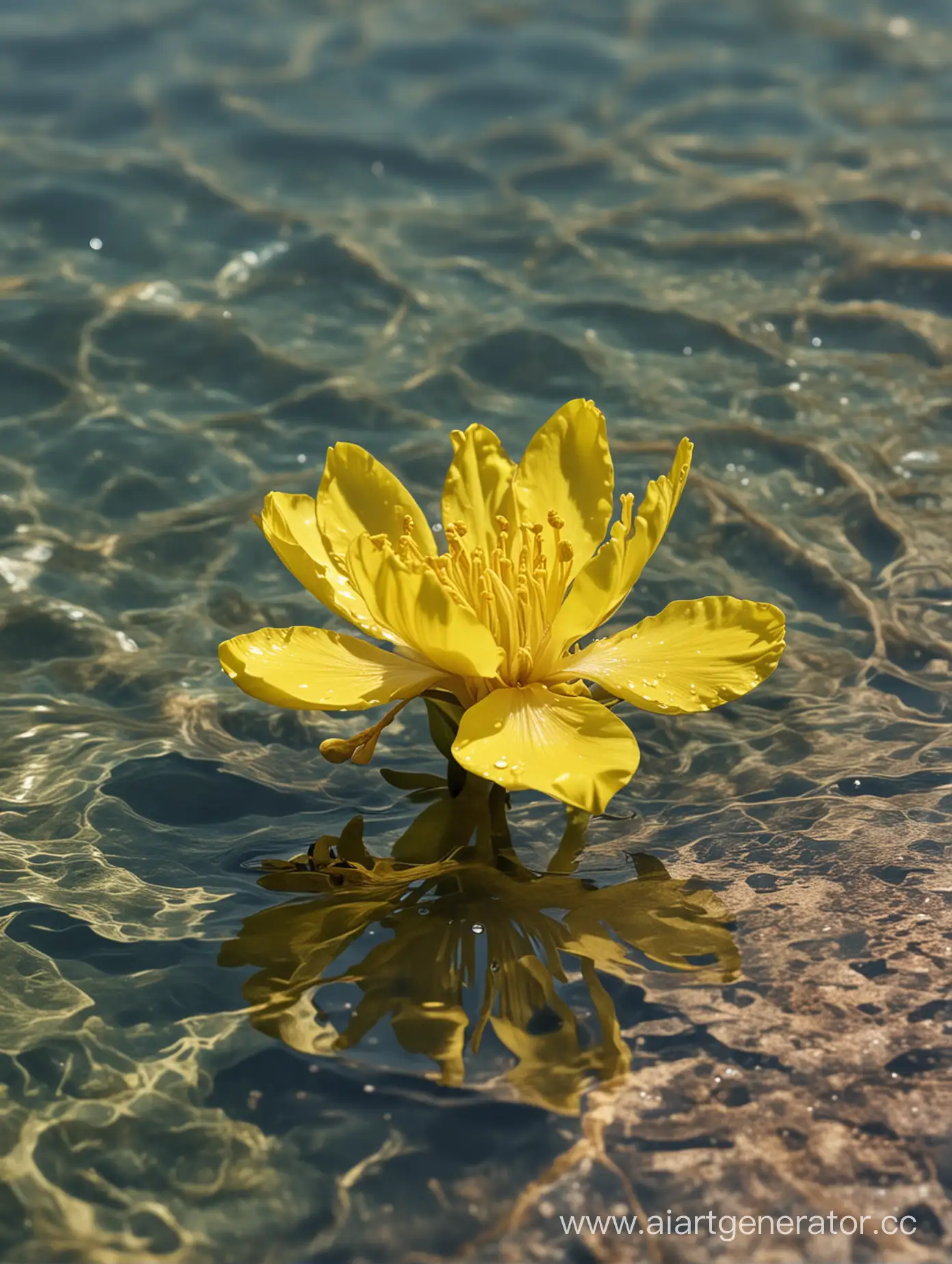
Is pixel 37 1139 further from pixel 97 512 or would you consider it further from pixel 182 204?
pixel 182 204

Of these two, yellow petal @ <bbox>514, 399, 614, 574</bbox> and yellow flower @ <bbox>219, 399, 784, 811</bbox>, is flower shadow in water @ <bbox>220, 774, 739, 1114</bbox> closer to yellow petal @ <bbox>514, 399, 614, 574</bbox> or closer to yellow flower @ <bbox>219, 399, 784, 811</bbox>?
yellow flower @ <bbox>219, 399, 784, 811</bbox>

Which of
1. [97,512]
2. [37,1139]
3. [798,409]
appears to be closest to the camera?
[37,1139]

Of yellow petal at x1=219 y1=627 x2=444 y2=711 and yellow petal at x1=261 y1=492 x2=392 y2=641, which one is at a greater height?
yellow petal at x1=261 y1=492 x2=392 y2=641

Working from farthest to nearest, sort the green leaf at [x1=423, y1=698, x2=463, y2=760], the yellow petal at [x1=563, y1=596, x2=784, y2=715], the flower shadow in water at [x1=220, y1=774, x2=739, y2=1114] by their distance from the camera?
1. the green leaf at [x1=423, y1=698, x2=463, y2=760]
2. the yellow petal at [x1=563, y1=596, x2=784, y2=715]
3. the flower shadow in water at [x1=220, y1=774, x2=739, y2=1114]

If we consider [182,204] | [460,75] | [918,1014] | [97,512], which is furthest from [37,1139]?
[460,75]

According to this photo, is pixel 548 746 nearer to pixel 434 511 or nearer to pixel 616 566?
pixel 616 566

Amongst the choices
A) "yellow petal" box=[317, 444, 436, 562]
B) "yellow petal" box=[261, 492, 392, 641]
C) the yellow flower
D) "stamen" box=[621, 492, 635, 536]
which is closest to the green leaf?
the yellow flower
